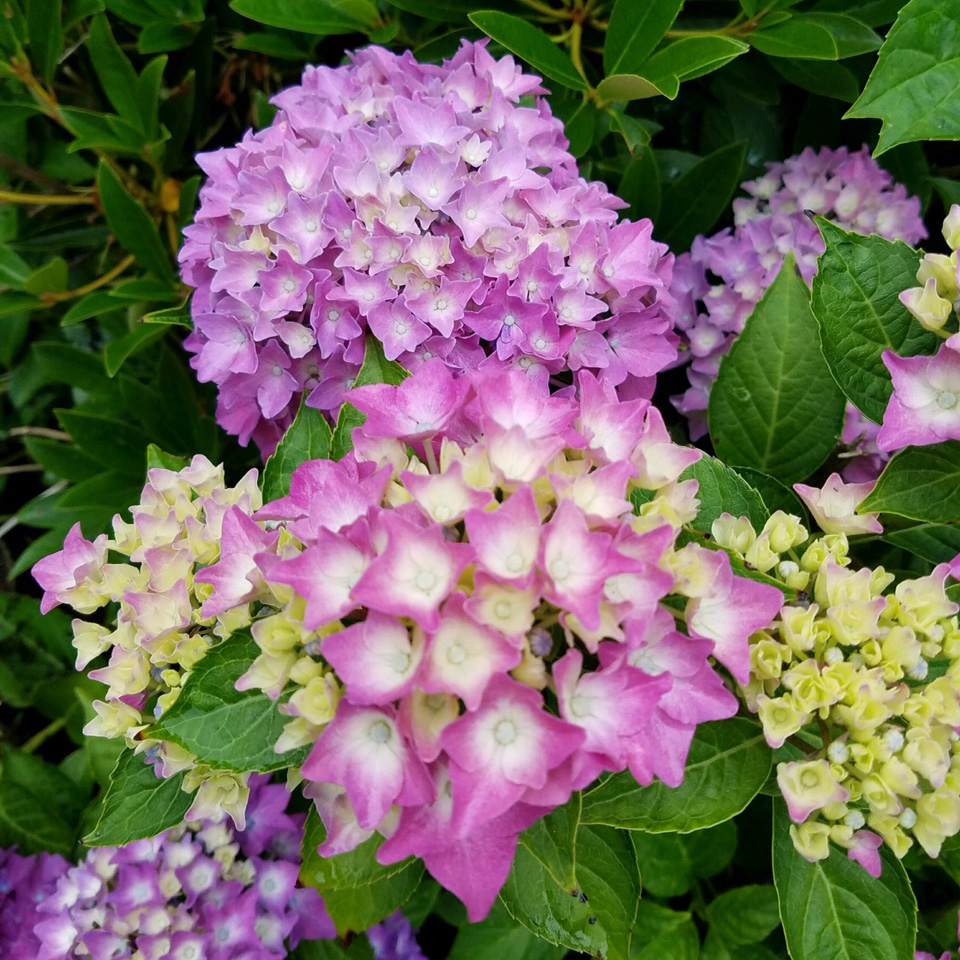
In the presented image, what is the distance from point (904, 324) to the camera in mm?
933

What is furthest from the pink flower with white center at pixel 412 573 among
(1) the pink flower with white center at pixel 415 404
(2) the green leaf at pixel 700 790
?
(2) the green leaf at pixel 700 790

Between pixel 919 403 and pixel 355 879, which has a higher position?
pixel 919 403

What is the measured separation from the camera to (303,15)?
131 centimetres

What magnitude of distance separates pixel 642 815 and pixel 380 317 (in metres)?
0.60

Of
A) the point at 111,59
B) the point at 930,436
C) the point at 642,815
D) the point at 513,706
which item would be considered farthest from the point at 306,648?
the point at 111,59

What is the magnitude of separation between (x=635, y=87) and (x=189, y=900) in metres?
1.26

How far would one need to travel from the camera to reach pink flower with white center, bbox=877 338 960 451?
0.85 metres

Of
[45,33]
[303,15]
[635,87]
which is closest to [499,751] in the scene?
[635,87]

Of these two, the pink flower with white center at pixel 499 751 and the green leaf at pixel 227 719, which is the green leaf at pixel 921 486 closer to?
the pink flower with white center at pixel 499 751

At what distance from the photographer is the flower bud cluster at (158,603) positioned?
818 millimetres

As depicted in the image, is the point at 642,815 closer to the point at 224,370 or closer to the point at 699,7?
the point at 224,370

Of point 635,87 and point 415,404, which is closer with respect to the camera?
point 415,404

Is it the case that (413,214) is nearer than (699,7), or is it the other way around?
(413,214)

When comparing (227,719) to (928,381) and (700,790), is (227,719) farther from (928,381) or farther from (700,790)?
(928,381)
